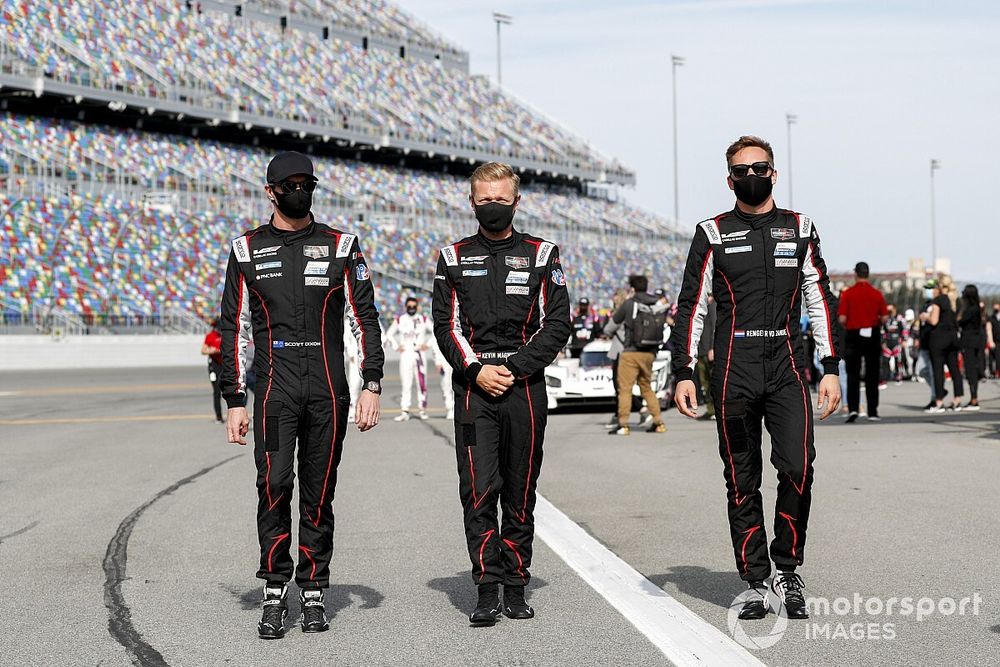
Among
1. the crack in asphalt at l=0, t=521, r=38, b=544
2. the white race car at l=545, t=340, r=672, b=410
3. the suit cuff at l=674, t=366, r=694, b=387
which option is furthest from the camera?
the white race car at l=545, t=340, r=672, b=410

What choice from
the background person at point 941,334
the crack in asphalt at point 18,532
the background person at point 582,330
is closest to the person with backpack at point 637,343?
the background person at point 941,334

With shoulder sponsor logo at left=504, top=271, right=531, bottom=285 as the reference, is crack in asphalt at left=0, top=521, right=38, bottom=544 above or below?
below

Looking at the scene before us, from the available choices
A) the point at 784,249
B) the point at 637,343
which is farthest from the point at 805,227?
the point at 637,343

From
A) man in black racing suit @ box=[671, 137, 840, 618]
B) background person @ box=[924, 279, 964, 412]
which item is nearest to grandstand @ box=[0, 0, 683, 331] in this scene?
background person @ box=[924, 279, 964, 412]

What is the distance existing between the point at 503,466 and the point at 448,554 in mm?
1617

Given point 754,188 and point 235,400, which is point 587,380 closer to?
point 754,188

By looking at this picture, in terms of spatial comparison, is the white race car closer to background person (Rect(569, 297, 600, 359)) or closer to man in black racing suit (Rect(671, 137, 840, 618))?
background person (Rect(569, 297, 600, 359))

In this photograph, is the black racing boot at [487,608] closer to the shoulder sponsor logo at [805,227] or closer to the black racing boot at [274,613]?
the black racing boot at [274,613]

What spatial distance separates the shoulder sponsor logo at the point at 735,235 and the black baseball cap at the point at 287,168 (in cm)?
170

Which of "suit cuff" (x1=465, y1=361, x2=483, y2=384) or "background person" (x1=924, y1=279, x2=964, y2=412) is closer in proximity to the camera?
"suit cuff" (x1=465, y1=361, x2=483, y2=384)

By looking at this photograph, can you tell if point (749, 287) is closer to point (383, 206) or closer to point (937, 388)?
point (937, 388)

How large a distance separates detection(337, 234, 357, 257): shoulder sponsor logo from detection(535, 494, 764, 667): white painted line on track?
187 centimetres

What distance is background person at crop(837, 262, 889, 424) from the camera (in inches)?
599

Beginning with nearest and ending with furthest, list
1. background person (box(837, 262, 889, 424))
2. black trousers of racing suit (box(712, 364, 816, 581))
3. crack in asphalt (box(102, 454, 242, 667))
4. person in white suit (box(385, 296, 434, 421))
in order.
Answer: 1. crack in asphalt (box(102, 454, 242, 667))
2. black trousers of racing suit (box(712, 364, 816, 581))
3. background person (box(837, 262, 889, 424))
4. person in white suit (box(385, 296, 434, 421))
